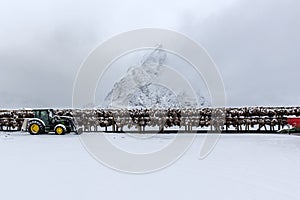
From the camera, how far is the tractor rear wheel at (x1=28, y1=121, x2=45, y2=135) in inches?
546

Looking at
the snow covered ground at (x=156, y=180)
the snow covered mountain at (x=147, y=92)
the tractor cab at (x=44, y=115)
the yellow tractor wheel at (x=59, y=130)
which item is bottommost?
the snow covered ground at (x=156, y=180)

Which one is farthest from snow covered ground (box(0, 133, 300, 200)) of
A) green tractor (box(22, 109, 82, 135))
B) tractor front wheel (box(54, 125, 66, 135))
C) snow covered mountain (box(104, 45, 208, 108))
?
snow covered mountain (box(104, 45, 208, 108))

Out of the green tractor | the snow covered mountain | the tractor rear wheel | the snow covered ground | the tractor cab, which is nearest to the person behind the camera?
the snow covered ground

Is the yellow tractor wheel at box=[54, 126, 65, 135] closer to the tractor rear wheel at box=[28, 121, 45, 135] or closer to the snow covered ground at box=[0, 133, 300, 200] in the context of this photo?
the tractor rear wheel at box=[28, 121, 45, 135]

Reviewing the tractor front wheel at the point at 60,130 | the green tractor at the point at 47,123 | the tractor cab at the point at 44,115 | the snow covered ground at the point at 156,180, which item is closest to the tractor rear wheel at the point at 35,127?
the green tractor at the point at 47,123

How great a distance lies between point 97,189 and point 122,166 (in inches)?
70.6

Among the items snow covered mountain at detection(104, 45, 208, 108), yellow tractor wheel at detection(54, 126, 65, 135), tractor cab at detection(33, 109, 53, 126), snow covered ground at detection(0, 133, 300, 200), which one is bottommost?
snow covered ground at detection(0, 133, 300, 200)

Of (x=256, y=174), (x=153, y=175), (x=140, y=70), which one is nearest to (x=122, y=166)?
(x=153, y=175)

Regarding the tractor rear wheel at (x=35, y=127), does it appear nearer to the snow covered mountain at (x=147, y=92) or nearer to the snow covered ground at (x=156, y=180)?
the snow covered mountain at (x=147, y=92)

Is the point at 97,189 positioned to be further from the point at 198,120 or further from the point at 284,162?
the point at 198,120

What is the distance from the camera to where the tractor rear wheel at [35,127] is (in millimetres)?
13867

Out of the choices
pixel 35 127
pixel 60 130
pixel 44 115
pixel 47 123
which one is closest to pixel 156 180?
pixel 60 130

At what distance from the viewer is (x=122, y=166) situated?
568 cm

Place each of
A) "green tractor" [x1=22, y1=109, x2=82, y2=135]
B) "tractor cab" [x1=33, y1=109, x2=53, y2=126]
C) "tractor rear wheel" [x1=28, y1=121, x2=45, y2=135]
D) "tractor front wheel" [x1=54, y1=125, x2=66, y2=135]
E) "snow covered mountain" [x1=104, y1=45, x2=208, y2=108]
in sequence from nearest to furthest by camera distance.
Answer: "tractor front wheel" [x1=54, y1=125, x2=66, y2=135]
"green tractor" [x1=22, y1=109, x2=82, y2=135]
"tractor rear wheel" [x1=28, y1=121, x2=45, y2=135]
"tractor cab" [x1=33, y1=109, x2=53, y2=126]
"snow covered mountain" [x1=104, y1=45, x2=208, y2=108]
